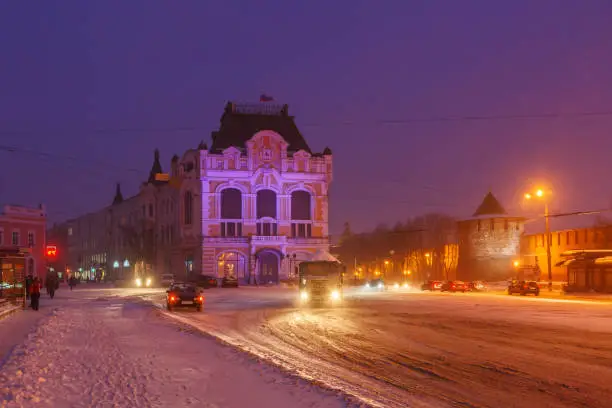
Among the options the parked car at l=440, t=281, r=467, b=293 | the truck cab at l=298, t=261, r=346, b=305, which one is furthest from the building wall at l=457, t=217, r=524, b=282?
the truck cab at l=298, t=261, r=346, b=305

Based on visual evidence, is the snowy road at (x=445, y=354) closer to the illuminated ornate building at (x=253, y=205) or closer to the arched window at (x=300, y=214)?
the illuminated ornate building at (x=253, y=205)

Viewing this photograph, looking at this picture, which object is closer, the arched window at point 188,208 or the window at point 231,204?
the window at point 231,204

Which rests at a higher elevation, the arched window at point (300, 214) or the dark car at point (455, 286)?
the arched window at point (300, 214)

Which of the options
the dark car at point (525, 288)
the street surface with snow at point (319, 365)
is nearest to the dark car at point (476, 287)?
the dark car at point (525, 288)

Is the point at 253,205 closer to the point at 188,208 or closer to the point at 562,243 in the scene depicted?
the point at 188,208

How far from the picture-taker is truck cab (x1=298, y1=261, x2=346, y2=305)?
41469 millimetres

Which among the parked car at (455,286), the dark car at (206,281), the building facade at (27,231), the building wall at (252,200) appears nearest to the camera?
the parked car at (455,286)

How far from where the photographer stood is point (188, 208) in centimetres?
9494

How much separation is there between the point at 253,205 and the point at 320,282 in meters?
50.3

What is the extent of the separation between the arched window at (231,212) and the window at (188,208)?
5488 mm

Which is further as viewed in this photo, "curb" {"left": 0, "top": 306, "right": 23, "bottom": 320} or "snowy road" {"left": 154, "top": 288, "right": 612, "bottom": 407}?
"curb" {"left": 0, "top": 306, "right": 23, "bottom": 320}

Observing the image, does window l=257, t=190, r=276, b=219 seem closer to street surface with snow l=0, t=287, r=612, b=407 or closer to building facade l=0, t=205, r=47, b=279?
building facade l=0, t=205, r=47, b=279

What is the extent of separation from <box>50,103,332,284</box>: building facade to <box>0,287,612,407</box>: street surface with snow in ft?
207

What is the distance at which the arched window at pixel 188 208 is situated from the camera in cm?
9406
